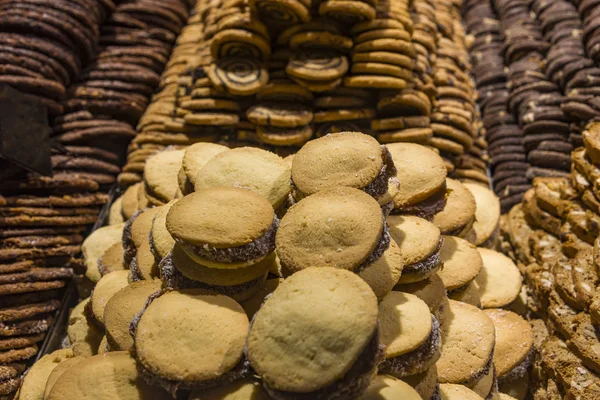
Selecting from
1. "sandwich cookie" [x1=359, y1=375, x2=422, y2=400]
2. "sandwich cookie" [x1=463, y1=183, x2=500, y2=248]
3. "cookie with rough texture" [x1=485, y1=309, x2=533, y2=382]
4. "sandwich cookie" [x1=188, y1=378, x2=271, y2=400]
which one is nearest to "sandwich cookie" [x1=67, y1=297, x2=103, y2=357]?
"sandwich cookie" [x1=188, y1=378, x2=271, y2=400]

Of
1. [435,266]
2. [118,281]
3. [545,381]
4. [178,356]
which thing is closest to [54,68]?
[118,281]

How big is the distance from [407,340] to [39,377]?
145 centimetres

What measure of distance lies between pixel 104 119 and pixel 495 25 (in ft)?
10.9

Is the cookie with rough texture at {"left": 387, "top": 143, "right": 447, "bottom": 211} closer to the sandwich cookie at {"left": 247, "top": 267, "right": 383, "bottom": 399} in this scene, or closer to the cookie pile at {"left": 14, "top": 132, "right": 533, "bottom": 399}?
the cookie pile at {"left": 14, "top": 132, "right": 533, "bottom": 399}

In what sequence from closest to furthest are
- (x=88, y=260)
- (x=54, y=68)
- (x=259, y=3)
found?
(x=88, y=260) → (x=259, y=3) → (x=54, y=68)

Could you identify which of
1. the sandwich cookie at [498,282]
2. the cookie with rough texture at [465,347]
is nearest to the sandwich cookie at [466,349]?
the cookie with rough texture at [465,347]

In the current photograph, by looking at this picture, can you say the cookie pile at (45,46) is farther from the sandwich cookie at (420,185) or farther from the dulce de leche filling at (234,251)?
the sandwich cookie at (420,185)

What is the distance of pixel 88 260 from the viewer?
2475 millimetres

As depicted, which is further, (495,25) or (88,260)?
(495,25)

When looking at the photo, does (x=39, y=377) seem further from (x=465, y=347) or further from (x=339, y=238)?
(x=465, y=347)

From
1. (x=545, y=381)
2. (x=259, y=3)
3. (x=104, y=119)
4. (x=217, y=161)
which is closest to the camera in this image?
(x=217, y=161)

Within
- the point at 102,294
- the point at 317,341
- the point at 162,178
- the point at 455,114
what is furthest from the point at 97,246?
the point at 455,114

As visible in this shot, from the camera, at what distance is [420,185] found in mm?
1893

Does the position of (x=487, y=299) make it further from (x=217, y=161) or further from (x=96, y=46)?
(x=96, y=46)
